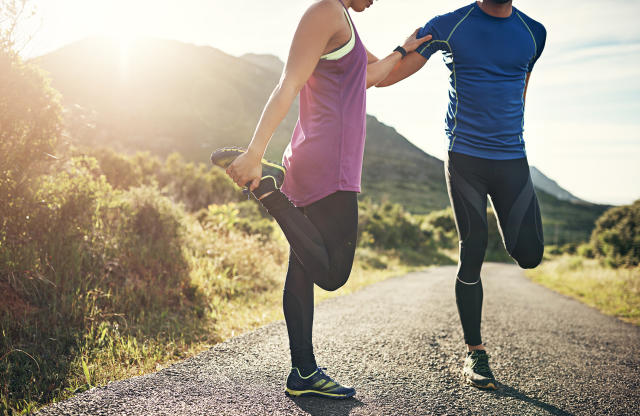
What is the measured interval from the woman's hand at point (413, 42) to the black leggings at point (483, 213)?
78 cm

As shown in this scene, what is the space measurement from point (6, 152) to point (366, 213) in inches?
691

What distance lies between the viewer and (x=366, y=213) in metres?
20.6

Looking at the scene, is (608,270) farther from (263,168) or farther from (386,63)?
(263,168)

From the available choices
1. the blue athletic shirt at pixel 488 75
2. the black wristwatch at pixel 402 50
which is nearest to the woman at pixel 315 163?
the black wristwatch at pixel 402 50

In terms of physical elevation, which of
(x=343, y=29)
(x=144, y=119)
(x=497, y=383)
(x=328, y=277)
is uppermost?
(x=144, y=119)

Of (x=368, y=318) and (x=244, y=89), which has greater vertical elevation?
(x=244, y=89)

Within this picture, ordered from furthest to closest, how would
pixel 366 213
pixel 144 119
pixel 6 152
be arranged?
pixel 144 119
pixel 366 213
pixel 6 152

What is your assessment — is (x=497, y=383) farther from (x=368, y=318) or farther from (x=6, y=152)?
(x=6, y=152)

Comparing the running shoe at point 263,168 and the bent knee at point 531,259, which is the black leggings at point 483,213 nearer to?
the bent knee at point 531,259

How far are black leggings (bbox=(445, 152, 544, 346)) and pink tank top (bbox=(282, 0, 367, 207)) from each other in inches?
36.9

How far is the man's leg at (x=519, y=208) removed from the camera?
2.57 meters

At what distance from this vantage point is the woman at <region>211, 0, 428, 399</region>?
187 cm

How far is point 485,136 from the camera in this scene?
2.57 meters

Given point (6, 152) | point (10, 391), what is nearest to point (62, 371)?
point (10, 391)
